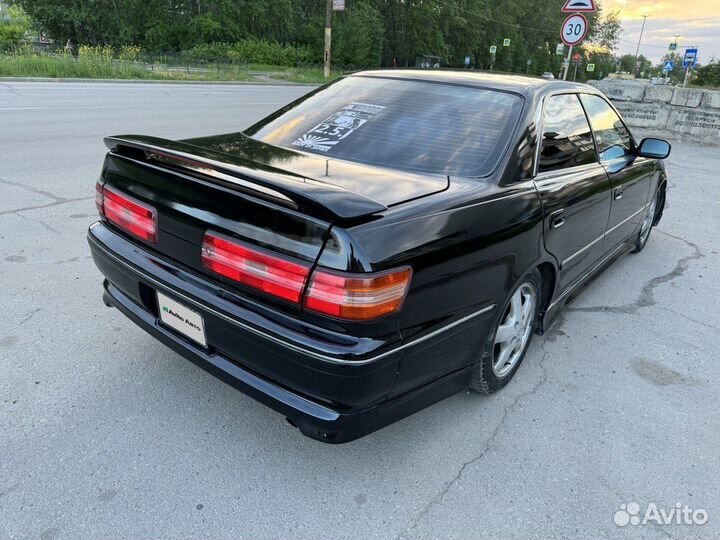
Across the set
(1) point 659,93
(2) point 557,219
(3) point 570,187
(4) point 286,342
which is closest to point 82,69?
(1) point 659,93

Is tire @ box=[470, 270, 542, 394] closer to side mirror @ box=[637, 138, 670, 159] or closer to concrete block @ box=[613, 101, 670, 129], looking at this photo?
side mirror @ box=[637, 138, 670, 159]

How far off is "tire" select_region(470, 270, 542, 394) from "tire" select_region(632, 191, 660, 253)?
263 centimetres

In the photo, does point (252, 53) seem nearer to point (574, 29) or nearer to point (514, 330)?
point (574, 29)

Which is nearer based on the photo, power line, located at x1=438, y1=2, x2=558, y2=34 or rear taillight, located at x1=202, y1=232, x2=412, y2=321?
rear taillight, located at x1=202, y1=232, x2=412, y2=321

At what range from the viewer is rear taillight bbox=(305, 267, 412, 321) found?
1.79 metres

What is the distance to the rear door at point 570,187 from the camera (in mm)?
2824

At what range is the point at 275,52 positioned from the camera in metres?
42.2

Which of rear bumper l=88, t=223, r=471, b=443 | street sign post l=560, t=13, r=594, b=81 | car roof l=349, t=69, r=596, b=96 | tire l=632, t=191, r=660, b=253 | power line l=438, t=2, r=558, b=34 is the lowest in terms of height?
tire l=632, t=191, r=660, b=253

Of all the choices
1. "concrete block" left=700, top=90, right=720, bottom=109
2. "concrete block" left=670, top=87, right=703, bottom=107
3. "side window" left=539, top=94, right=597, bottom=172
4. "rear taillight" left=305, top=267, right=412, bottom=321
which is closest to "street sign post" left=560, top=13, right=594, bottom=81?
"concrete block" left=670, top=87, right=703, bottom=107

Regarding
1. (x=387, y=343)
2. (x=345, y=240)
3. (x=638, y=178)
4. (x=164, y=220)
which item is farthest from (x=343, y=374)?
(x=638, y=178)

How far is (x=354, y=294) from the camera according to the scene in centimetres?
180

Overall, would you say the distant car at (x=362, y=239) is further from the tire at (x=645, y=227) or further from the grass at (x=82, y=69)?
the grass at (x=82, y=69)

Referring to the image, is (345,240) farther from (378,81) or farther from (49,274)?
(49,274)

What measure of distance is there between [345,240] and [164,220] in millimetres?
928
